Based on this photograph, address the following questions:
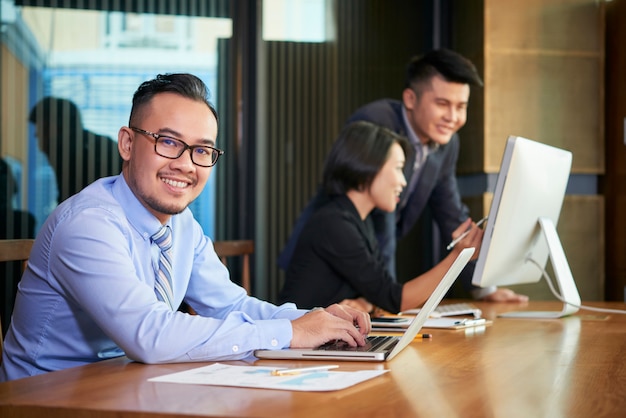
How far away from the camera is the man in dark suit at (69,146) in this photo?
3816 mm

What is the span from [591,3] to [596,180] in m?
0.80

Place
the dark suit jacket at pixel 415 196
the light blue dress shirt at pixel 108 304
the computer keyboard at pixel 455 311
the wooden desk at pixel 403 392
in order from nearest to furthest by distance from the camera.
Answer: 1. the wooden desk at pixel 403 392
2. the light blue dress shirt at pixel 108 304
3. the computer keyboard at pixel 455 311
4. the dark suit jacket at pixel 415 196

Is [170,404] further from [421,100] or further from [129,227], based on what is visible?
[421,100]

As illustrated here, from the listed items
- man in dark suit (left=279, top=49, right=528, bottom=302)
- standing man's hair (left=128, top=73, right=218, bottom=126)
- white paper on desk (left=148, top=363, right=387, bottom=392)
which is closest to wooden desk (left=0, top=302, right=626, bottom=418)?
white paper on desk (left=148, top=363, right=387, bottom=392)

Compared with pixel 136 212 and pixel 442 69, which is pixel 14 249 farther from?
pixel 442 69

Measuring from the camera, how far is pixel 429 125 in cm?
322

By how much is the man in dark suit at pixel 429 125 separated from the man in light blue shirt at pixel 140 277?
1463 mm

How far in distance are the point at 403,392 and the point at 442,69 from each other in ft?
7.35

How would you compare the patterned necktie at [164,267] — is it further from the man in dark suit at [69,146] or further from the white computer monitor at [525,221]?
the man in dark suit at [69,146]

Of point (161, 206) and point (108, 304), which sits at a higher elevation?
point (161, 206)

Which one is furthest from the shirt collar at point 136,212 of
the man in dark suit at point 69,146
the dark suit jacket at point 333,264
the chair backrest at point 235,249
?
the man in dark suit at point 69,146

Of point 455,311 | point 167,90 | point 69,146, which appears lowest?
point 455,311

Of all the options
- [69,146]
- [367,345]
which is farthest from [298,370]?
[69,146]

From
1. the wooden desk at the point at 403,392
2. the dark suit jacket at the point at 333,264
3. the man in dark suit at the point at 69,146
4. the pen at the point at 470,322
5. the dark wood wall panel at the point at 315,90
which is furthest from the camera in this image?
the dark wood wall panel at the point at 315,90
